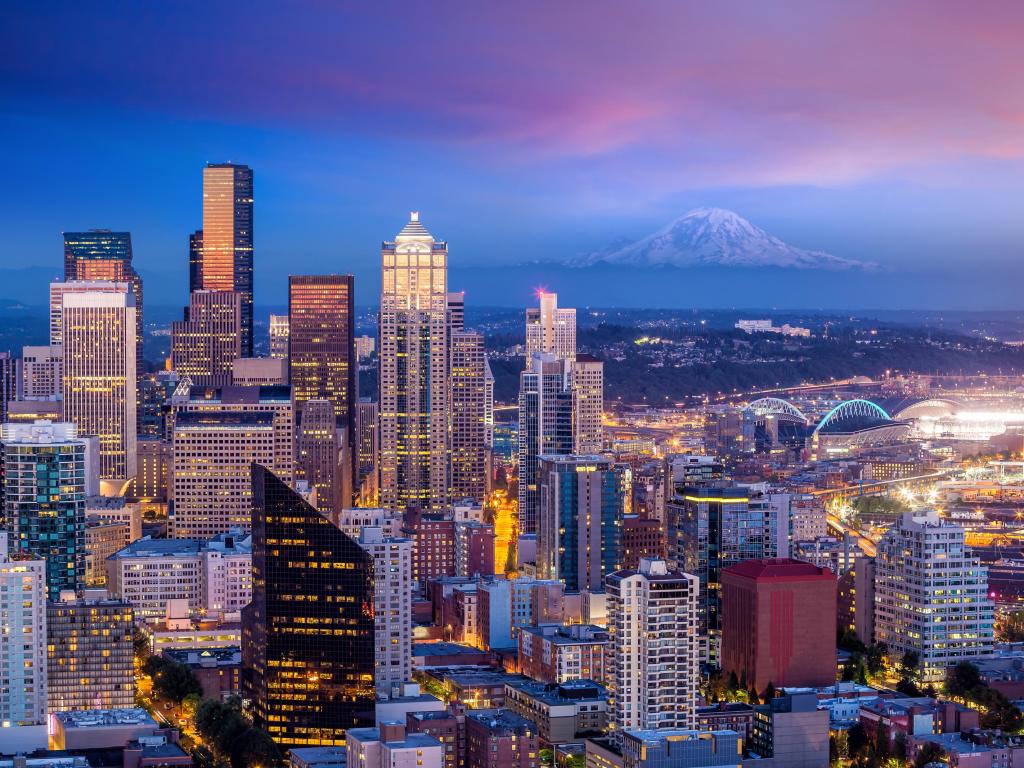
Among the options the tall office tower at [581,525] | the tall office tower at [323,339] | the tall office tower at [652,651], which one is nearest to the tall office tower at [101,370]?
the tall office tower at [323,339]

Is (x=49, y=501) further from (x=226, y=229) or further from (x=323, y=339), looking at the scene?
(x=226, y=229)

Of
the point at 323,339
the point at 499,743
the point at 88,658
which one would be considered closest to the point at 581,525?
the point at 88,658

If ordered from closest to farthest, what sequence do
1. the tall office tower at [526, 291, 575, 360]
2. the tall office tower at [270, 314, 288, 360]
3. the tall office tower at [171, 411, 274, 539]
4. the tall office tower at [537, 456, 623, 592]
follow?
the tall office tower at [537, 456, 623, 592] < the tall office tower at [171, 411, 274, 539] < the tall office tower at [270, 314, 288, 360] < the tall office tower at [526, 291, 575, 360]

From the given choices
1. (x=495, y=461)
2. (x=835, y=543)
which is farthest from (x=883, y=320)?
(x=835, y=543)

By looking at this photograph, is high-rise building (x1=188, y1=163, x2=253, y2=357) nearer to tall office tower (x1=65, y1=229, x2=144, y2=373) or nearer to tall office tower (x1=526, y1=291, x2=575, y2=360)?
tall office tower (x1=65, y1=229, x2=144, y2=373)

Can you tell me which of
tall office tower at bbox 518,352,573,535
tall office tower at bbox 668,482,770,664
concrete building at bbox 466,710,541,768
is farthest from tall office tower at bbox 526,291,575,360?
concrete building at bbox 466,710,541,768
